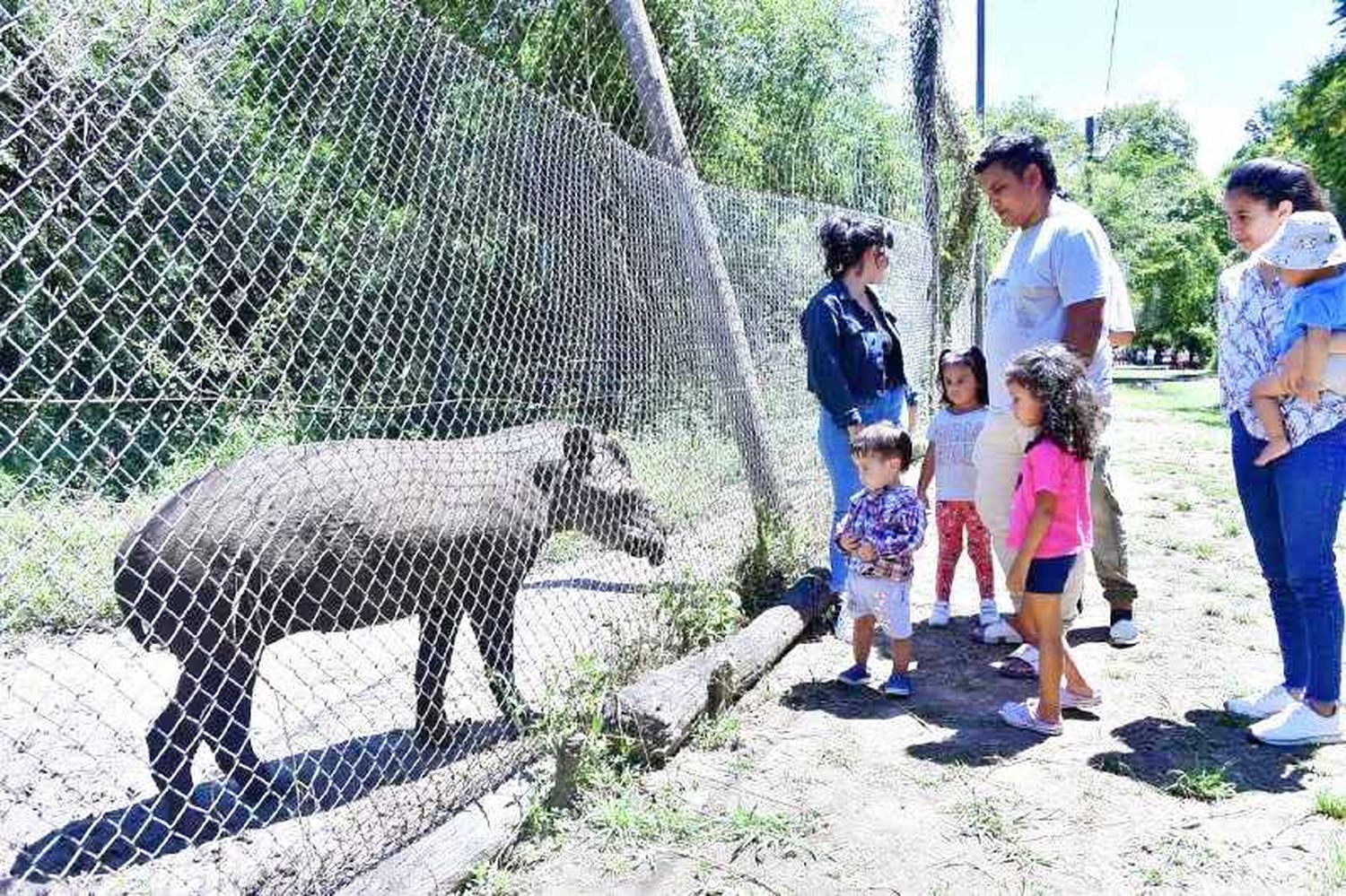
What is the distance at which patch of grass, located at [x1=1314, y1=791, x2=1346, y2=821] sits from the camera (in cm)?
311

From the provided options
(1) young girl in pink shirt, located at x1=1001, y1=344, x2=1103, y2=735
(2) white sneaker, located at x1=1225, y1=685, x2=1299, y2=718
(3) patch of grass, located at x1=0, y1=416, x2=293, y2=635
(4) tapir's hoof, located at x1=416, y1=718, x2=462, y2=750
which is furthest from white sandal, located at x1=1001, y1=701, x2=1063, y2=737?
(3) patch of grass, located at x1=0, y1=416, x2=293, y2=635

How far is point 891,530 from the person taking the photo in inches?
168

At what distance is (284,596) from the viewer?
3414mm

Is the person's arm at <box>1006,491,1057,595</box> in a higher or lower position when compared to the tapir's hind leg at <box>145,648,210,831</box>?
higher

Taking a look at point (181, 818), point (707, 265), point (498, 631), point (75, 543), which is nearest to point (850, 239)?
point (707, 265)

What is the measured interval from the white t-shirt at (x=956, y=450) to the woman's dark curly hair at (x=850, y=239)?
905 mm

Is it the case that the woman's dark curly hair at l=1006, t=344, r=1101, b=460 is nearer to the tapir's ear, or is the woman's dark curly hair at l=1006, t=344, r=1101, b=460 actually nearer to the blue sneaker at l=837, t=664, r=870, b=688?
the blue sneaker at l=837, t=664, r=870, b=688

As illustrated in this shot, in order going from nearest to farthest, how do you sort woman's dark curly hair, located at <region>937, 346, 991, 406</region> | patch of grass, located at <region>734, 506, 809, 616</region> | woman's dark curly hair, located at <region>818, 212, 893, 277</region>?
woman's dark curly hair, located at <region>818, 212, 893, 277</region> < woman's dark curly hair, located at <region>937, 346, 991, 406</region> < patch of grass, located at <region>734, 506, 809, 616</region>

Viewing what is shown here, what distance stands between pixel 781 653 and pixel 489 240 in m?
2.37

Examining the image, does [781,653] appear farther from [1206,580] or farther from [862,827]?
[1206,580]

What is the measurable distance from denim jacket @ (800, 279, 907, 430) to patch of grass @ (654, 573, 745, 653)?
3.36ft

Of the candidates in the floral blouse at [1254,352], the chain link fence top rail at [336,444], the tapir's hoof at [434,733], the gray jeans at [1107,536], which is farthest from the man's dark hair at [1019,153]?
the tapir's hoof at [434,733]

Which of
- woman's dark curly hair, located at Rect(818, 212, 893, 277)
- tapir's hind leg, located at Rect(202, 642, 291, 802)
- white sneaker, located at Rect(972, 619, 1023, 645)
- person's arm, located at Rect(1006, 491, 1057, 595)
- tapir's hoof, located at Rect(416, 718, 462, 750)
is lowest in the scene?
white sneaker, located at Rect(972, 619, 1023, 645)

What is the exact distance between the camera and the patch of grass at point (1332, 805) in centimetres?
311
